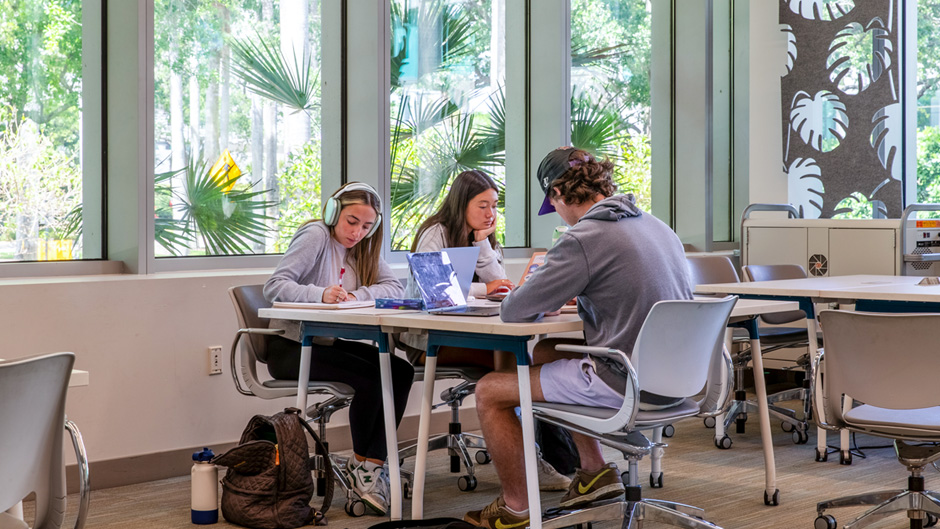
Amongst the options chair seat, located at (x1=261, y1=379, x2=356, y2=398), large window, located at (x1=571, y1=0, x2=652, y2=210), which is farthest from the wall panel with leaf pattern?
chair seat, located at (x1=261, y1=379, x2=356, y2=398)

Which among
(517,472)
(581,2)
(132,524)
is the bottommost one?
(132,524)

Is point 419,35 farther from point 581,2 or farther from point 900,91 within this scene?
point 900,91

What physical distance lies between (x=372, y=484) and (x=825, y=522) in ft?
5.04

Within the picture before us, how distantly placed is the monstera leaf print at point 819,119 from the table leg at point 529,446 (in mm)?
4364

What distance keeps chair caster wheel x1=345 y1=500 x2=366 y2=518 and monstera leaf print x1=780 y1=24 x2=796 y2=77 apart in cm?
449

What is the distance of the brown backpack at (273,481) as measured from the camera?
10.8 ft

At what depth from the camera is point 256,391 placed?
144 inches

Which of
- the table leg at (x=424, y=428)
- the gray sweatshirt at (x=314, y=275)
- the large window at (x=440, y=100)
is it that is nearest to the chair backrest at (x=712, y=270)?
the large window at (x=440, y=100)

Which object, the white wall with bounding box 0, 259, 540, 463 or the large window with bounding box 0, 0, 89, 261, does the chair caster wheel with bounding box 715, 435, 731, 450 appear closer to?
the white wall with bounding box 0, 259, 540, 463

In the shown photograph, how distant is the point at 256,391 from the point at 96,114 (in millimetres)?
1463

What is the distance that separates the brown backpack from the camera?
3285 mm

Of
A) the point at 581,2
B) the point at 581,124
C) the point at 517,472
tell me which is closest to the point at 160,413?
the point at 517,472

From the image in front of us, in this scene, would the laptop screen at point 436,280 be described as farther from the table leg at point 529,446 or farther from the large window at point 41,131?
the large window at point 41,131

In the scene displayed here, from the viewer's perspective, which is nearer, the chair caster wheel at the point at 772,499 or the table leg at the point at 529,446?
the table leg at the point at 529,446
